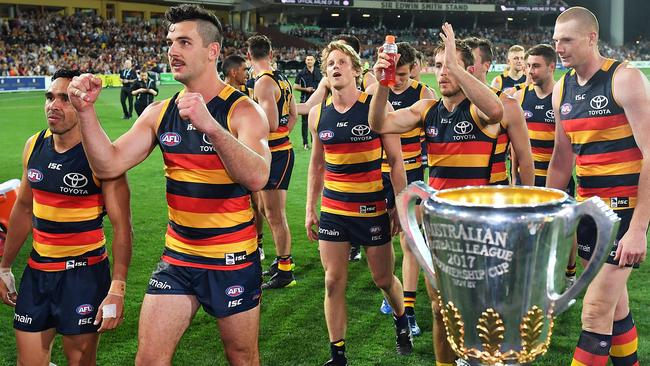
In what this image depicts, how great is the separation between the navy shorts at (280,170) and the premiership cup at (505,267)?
5716 millimetres

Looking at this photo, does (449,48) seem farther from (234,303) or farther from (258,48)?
(258,48)

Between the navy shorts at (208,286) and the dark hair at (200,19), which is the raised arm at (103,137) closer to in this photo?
the dark hair at (200,19)

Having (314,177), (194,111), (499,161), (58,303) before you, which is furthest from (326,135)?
(194,111)

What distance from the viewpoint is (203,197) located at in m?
3.47

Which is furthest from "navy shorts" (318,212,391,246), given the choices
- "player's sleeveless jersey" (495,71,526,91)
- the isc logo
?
"player's sleeveless jersey" (495,71,526,91)

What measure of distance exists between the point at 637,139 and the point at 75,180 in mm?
3006

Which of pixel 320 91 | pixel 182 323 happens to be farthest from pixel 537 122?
pixel 182 323

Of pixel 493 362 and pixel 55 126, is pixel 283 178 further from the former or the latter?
pixel 493 362

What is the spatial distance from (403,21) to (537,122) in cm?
7219

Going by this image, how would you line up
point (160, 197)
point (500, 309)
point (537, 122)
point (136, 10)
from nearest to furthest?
point (500, 309) → point (537, 122) → point (160, 197) → point (136, 10)

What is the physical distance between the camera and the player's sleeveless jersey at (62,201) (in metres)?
3.86

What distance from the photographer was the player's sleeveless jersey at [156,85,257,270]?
346 centimetres

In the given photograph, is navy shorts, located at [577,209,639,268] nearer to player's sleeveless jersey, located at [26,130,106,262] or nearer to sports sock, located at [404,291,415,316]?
sports sock, located at [404,291,415,316]

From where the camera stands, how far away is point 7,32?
4419cm
